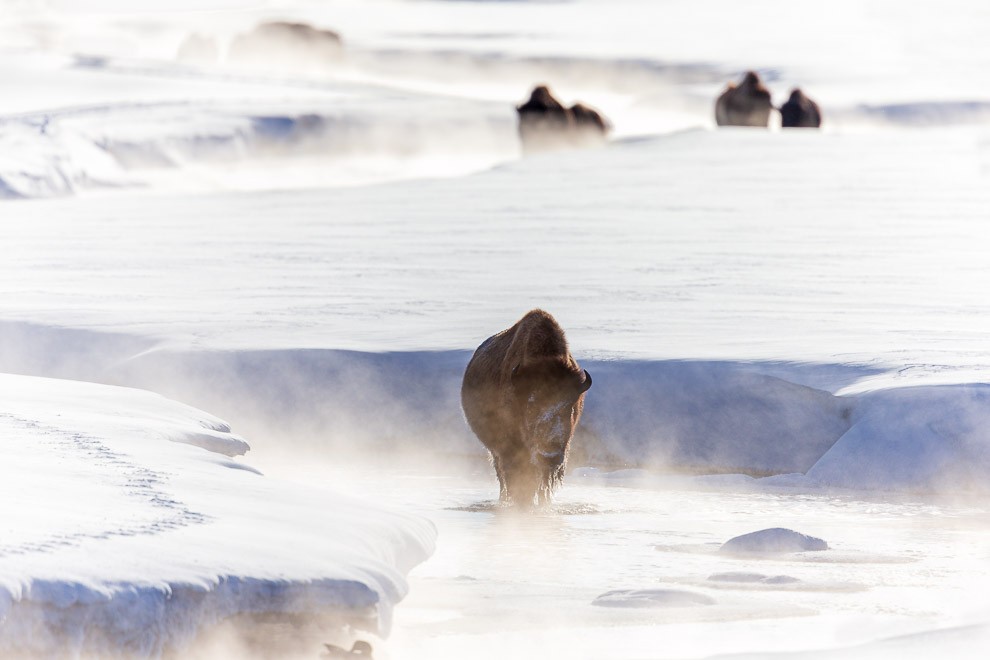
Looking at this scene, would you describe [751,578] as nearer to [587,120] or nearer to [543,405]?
[543,405]

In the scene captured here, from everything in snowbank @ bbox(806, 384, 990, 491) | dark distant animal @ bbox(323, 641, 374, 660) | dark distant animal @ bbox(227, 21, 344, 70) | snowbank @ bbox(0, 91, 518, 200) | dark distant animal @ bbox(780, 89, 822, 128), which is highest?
dark distant animal @ bbox(227, 21, 344, 70)

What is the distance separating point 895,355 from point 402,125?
2268 centimetres

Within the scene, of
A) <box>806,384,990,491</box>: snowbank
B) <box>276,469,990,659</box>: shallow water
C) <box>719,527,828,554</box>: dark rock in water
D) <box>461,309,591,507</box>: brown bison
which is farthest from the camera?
<box>806,384,990,491</box>: snowbank

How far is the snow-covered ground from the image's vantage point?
5.85m

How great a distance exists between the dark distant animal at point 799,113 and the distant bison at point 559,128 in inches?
143

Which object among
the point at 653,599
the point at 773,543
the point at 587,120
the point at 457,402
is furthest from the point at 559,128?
the point at 653,599

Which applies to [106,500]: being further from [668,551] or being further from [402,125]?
[402,125]

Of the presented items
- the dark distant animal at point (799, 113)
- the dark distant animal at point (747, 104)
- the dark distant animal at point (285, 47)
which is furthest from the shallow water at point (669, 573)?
the dark distant animal at point (285, 47)

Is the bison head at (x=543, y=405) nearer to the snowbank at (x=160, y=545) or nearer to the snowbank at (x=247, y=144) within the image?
the snowbank at (x=160, y=545)

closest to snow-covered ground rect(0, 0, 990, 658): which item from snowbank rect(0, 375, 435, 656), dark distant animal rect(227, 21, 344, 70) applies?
snowbank rect(0, 375, 435, 656)

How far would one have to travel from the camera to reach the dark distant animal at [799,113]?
3161 cm

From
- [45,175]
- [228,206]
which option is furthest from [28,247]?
[45,175]

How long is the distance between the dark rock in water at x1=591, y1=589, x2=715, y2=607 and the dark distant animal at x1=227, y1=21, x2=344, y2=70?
4737 centimetres

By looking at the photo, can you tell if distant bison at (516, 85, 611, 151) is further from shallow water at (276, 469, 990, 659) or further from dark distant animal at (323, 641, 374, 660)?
dark distant animal at (323, 641, 374, 660)
